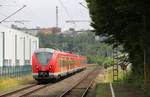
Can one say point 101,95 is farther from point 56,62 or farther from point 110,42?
point 56,62

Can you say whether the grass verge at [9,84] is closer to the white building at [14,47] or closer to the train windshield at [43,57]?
the train windshield at [43,57]

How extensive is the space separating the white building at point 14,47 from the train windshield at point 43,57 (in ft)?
78.4

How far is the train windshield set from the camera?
87.0 feet

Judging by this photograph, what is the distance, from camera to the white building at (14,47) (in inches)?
2029

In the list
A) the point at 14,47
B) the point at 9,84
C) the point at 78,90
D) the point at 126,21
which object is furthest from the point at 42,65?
the point at 14,47

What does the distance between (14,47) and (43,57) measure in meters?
31.6

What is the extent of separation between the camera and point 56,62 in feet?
89.8

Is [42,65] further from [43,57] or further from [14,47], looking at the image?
[14,47]

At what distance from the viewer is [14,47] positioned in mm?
57312

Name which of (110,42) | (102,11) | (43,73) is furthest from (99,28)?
(43,73)

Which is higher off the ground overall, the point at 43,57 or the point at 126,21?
the point at 126,21

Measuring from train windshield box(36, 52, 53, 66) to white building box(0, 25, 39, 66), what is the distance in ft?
78.4

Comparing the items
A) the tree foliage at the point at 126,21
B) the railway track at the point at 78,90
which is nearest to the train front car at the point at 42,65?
the railway track at the point at 78,90

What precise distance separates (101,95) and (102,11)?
4.37 metres
